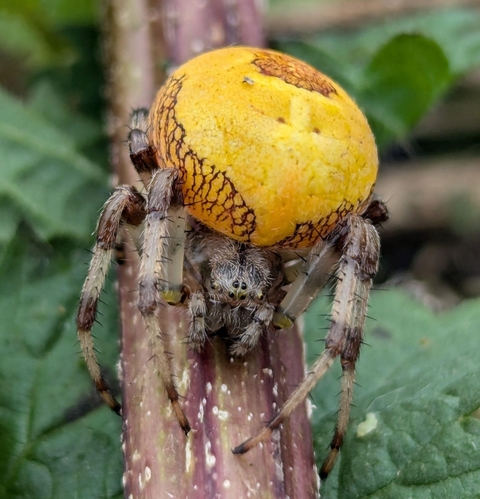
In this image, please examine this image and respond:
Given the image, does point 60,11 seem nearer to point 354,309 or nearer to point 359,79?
point 359,79

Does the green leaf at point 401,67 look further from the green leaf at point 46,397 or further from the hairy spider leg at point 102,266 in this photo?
the green leaf at point 46,397

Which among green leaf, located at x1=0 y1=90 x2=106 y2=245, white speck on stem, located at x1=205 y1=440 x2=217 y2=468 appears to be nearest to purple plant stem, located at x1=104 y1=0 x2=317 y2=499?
white speck on stem, located at x1=205 y1=440 x2=217 y2=468

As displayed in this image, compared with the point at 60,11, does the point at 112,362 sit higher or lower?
lower

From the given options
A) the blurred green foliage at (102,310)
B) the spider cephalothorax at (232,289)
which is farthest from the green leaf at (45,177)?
the spider cephalothorax at (232,289)

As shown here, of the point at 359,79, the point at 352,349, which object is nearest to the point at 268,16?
the point at 359,79

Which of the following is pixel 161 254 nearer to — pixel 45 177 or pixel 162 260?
pixel 162 260
